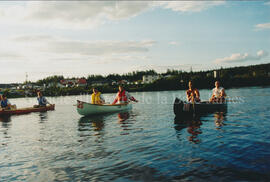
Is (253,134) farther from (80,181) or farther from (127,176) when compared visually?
(80,181)

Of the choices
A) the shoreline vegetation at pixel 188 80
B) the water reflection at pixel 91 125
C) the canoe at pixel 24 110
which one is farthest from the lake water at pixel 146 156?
the shoreline vegetation at pixel 188 80

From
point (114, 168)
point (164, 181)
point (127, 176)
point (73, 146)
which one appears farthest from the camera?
point (73, 146)

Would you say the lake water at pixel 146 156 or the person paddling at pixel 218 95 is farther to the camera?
the person paddling at pixel 218 95

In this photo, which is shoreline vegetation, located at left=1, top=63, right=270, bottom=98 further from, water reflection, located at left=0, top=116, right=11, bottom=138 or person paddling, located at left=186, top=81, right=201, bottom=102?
water reflection, located at left=0, top=116, right=11, bottom=138

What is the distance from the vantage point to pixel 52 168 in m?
7.43

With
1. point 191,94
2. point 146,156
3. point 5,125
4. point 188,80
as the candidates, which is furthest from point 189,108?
point 188,80

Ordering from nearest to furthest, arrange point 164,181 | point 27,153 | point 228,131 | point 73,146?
point 164,181, point 27,153, point 73,146, point 228,131

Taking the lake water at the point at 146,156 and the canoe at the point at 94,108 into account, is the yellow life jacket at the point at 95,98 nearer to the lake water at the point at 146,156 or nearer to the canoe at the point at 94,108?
the canoe at the point at 94,108

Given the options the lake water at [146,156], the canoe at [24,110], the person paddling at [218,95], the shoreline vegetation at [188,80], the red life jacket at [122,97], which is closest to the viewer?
the lake water at [146,156]

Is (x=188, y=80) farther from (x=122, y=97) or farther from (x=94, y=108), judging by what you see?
(x=94, y=108)

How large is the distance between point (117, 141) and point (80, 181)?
13.9ft

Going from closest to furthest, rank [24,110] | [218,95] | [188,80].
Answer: [218,95] < [24,110] < [188,80]

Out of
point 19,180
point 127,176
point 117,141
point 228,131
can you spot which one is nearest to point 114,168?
point 127,176

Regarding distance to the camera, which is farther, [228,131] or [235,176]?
[228,131]
